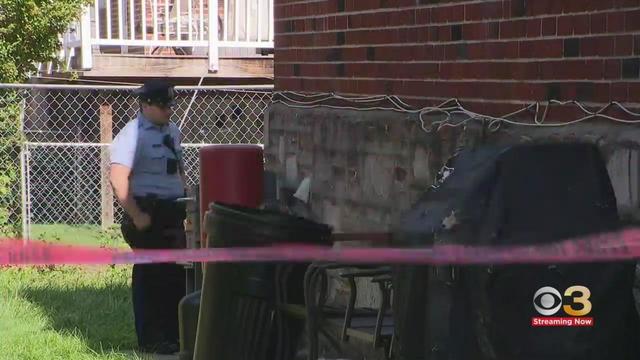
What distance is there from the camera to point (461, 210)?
11.4 feet

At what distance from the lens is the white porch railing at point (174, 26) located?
1289 centimetres

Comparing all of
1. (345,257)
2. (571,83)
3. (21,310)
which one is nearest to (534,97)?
(571,83)

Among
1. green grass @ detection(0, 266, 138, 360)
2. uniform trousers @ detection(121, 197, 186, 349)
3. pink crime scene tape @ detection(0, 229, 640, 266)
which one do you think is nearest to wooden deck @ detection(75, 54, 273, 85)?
green grass @ detection(0, 266, 138, 360)

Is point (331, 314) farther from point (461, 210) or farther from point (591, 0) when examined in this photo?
point (591, 0)

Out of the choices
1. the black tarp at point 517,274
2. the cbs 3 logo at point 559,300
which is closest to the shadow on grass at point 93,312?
the black tarp at point 517,274

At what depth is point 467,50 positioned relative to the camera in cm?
532

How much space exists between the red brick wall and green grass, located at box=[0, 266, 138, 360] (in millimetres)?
2017

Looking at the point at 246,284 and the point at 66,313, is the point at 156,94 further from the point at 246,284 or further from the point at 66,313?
the point at 246,284

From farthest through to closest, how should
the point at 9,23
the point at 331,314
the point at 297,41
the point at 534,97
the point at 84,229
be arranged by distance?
the point at 9,23, the point at 84,229, the point at 297,41, the point at 534,97, the point at 331,314

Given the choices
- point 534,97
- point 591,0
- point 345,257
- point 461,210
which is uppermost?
point 591,0

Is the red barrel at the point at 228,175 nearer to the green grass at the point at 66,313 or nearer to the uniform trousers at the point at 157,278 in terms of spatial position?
the uniform trousers at the point at 157,278

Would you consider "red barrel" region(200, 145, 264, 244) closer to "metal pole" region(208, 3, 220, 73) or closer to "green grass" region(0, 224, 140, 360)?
"green grass" region(0, 224, 140, 360)

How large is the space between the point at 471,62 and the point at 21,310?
153 inches

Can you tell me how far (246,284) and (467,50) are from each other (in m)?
1.78
